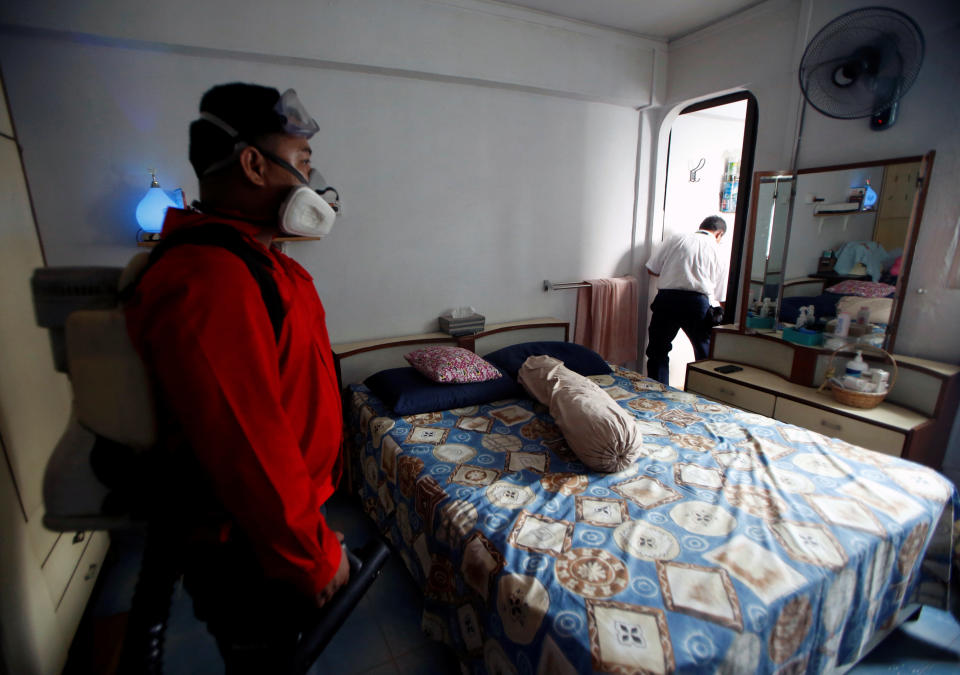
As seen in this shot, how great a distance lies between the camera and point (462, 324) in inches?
121

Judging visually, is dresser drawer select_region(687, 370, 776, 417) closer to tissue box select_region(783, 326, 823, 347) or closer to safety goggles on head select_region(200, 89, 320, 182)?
tissue box select_region(783, 326, 823, 347)

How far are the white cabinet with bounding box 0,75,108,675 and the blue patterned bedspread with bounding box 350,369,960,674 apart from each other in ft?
3.50

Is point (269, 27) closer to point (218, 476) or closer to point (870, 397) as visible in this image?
point (218, 476)

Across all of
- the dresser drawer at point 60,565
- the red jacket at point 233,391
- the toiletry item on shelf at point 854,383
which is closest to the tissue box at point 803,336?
the toiletry item on shelf at point 854,383

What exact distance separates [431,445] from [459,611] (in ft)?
2.38

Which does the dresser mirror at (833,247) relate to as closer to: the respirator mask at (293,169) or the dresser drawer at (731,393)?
the dresser drawer at (731,393)

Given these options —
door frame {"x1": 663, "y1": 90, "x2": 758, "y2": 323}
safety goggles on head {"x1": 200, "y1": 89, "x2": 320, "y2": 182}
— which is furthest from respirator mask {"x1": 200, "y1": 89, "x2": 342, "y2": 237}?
door frame {"x1": 663, "y1": 90, "x2": 758, "y2": 323}

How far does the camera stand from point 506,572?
4.10ft

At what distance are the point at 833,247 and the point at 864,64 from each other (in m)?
0.91

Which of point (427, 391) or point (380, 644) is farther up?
point (427, 391)

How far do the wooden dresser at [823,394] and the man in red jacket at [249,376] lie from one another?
243 centimetres

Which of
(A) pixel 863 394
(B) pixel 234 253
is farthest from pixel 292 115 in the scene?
(A) pixel 863 394

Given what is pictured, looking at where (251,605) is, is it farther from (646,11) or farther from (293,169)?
(646,11)

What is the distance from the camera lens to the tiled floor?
1.58m
